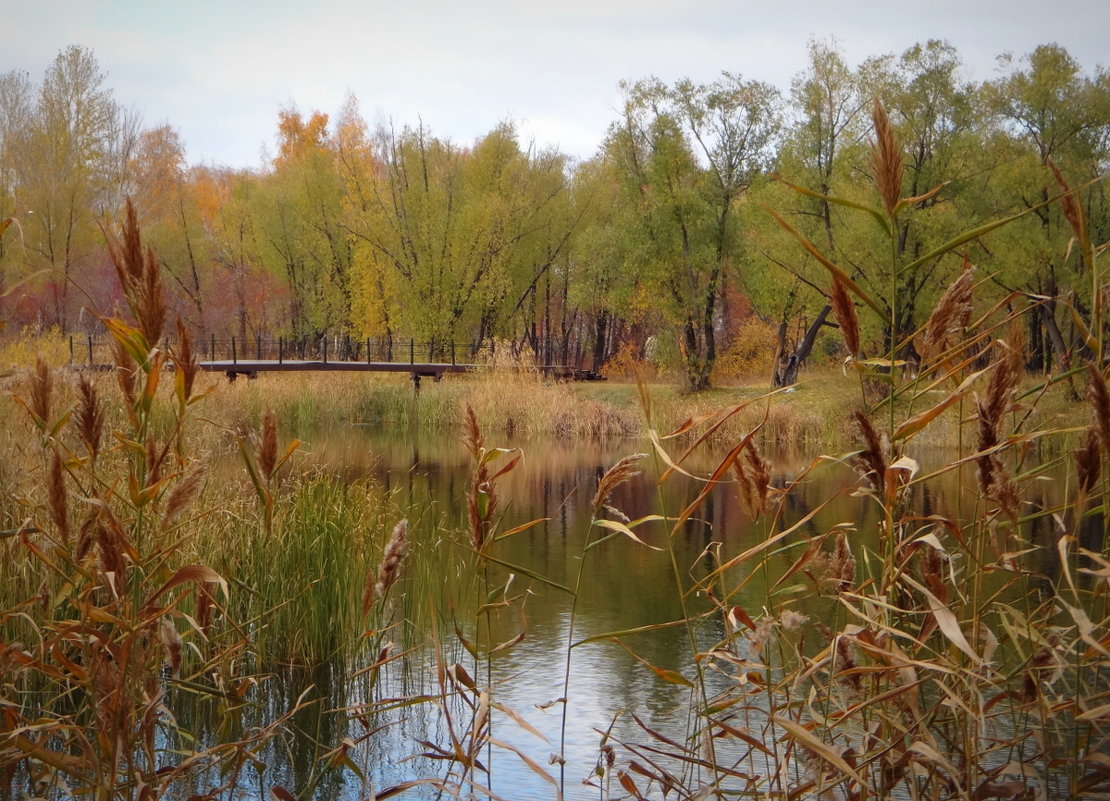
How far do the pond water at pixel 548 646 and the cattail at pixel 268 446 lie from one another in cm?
63

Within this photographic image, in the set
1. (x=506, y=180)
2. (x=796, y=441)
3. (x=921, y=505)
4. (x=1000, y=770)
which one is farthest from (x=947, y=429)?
(x=506, y=180)

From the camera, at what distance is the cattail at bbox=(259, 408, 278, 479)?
8.12ft

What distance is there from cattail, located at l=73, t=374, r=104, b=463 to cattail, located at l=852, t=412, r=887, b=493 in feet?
4.90

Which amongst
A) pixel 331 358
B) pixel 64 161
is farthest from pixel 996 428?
pixel 331 358

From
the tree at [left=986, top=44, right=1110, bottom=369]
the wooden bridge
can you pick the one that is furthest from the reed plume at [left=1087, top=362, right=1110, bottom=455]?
the tree at [left=986, top=44, right=1110, bottom=369]

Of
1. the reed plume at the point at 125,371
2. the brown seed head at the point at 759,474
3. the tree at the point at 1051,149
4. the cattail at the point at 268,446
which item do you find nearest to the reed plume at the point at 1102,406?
the brown seed head at the point at 759,474

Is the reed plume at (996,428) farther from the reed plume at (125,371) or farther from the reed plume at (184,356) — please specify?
the reed plume at (125,371)

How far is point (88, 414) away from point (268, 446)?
1.32 feet

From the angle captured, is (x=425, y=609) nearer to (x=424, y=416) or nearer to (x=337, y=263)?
(x=424, y=416)

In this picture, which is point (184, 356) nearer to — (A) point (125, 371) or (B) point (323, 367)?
(A) point (125, 371)

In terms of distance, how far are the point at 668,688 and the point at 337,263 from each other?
116 ft

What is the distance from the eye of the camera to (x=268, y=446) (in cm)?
250

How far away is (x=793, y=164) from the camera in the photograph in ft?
91.5

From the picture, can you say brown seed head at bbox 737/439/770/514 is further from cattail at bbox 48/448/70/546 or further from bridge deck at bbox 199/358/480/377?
bridge deck at bbox 199/358/480/377
